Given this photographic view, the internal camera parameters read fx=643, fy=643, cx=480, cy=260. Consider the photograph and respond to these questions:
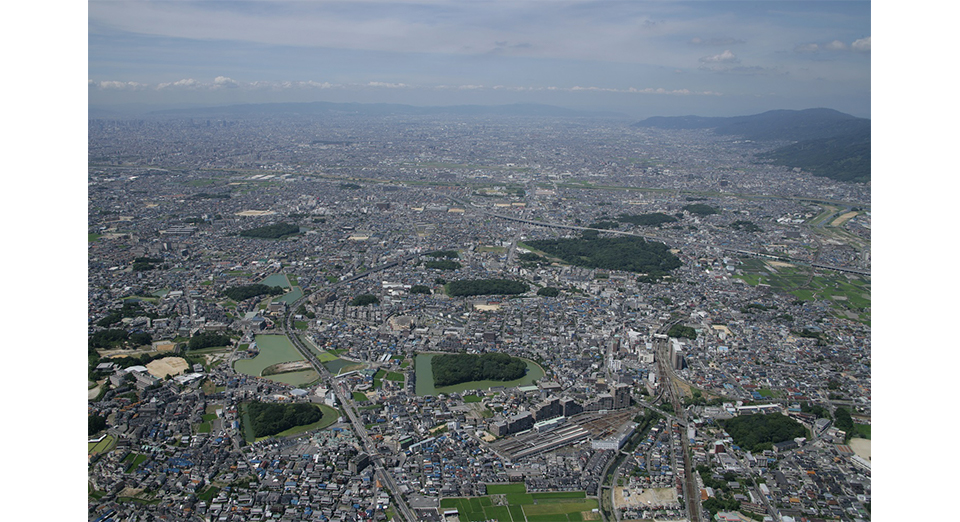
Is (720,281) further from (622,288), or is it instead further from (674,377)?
(674,377)

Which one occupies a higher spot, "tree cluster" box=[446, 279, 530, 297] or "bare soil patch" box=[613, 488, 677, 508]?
"tree cluster" box=[446, 279, 530, 297]

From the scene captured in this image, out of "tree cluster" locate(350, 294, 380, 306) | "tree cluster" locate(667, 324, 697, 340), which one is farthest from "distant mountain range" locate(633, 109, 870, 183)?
"tree cluster" locate(350, 294, 380, 306)

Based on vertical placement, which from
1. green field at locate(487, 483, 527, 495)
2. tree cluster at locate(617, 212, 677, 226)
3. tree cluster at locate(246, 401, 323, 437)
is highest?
tree cluster at locate(617, 212, 677, 226)

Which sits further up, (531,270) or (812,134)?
(812,134)

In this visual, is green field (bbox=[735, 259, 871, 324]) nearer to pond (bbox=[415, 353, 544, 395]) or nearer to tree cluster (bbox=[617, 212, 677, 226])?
tree cluster (bbox=[617, 212, 677, 226])

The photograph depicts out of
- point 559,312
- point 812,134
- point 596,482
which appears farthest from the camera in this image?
point 812,134

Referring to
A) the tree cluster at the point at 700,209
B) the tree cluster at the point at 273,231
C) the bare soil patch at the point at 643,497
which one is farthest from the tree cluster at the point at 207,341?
the tree cluster at the point at 700,209

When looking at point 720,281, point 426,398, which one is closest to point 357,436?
point 426,398
